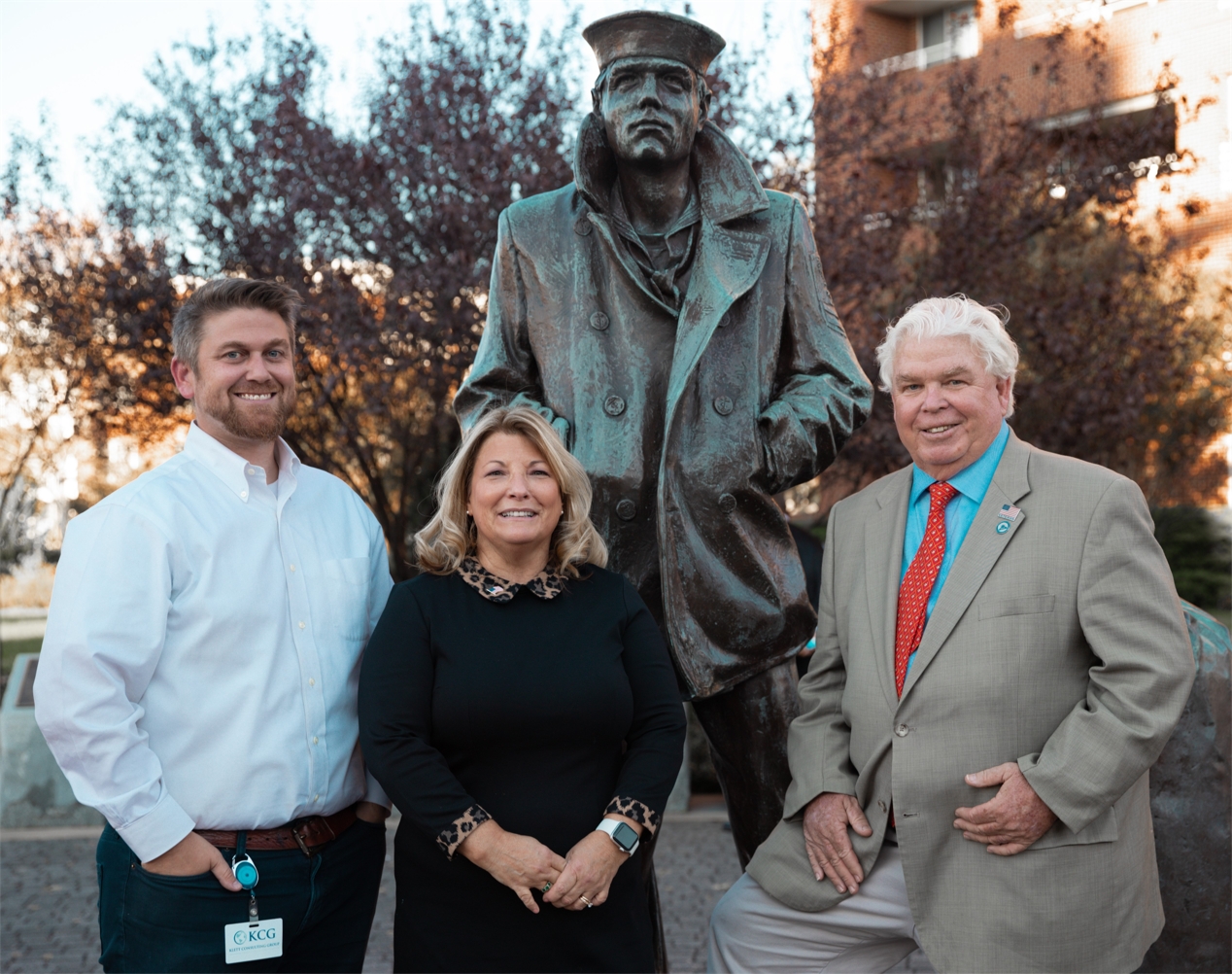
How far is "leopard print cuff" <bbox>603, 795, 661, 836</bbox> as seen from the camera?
2484mm

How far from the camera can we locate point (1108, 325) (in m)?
10.7

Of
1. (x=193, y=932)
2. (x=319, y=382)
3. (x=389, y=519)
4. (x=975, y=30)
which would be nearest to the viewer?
(x=193, y=932)

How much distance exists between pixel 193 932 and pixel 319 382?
326 inches

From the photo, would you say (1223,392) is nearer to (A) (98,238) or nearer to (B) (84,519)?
(A) (98,238)

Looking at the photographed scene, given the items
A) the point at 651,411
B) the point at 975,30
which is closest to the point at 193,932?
the point at 651,411

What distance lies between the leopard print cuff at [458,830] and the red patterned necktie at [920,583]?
96 centimetres

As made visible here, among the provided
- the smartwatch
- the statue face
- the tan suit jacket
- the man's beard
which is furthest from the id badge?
the statue face

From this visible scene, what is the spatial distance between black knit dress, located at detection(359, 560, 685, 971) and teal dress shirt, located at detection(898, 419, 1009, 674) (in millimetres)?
674

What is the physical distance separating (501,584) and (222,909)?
898 mm

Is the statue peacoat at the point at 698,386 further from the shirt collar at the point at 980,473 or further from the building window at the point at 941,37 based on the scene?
the building window at the point at 941,37

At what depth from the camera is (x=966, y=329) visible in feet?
8.80

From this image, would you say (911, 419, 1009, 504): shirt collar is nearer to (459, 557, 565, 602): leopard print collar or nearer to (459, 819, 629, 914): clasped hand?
(459, 557, 565, 602): leopard print collar

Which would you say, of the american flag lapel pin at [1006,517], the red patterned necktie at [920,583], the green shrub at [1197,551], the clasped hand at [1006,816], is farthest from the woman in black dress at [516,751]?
the green shrub at [1197,551]

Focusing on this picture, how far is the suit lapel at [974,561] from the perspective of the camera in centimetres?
253
